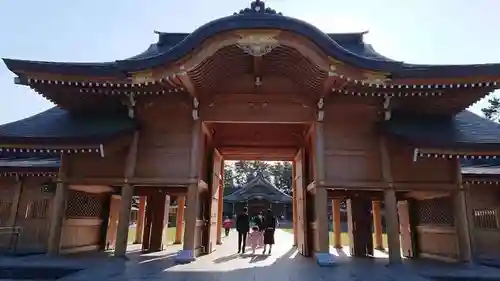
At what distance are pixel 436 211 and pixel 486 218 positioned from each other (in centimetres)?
139

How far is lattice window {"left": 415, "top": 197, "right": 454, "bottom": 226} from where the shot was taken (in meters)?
8.93

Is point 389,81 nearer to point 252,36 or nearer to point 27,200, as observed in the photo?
Answer: point 252,36

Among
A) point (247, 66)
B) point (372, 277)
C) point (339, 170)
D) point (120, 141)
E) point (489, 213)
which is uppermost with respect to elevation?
point (247, 66)

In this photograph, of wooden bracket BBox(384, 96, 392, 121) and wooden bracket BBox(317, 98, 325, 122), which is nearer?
wooden bracket BBox(384, 96, 392, 121)

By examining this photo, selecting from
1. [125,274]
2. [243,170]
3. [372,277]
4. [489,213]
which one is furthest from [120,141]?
→ [243,170]

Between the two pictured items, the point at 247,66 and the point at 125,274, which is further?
the point at 247,66

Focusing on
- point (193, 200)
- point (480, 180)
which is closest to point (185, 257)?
point (193, 200)

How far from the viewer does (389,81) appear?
757 cm

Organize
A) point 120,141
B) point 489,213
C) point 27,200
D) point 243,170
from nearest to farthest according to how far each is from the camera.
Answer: point 120,141 < point 489,213 < point 27,200 < point 243,170

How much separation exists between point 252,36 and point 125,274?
17.8ft

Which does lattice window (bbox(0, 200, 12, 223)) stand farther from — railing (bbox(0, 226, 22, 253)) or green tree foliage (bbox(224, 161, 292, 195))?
green tree foliage (bbox(224, 161, 292, 195))

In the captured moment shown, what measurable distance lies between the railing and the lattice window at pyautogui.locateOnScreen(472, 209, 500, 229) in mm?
12925

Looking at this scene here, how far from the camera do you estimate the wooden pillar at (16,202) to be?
980 centimetres

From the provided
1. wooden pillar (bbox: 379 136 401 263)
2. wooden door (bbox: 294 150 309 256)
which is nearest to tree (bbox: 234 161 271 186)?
wooden door (bbox: 294 150 309 256)
